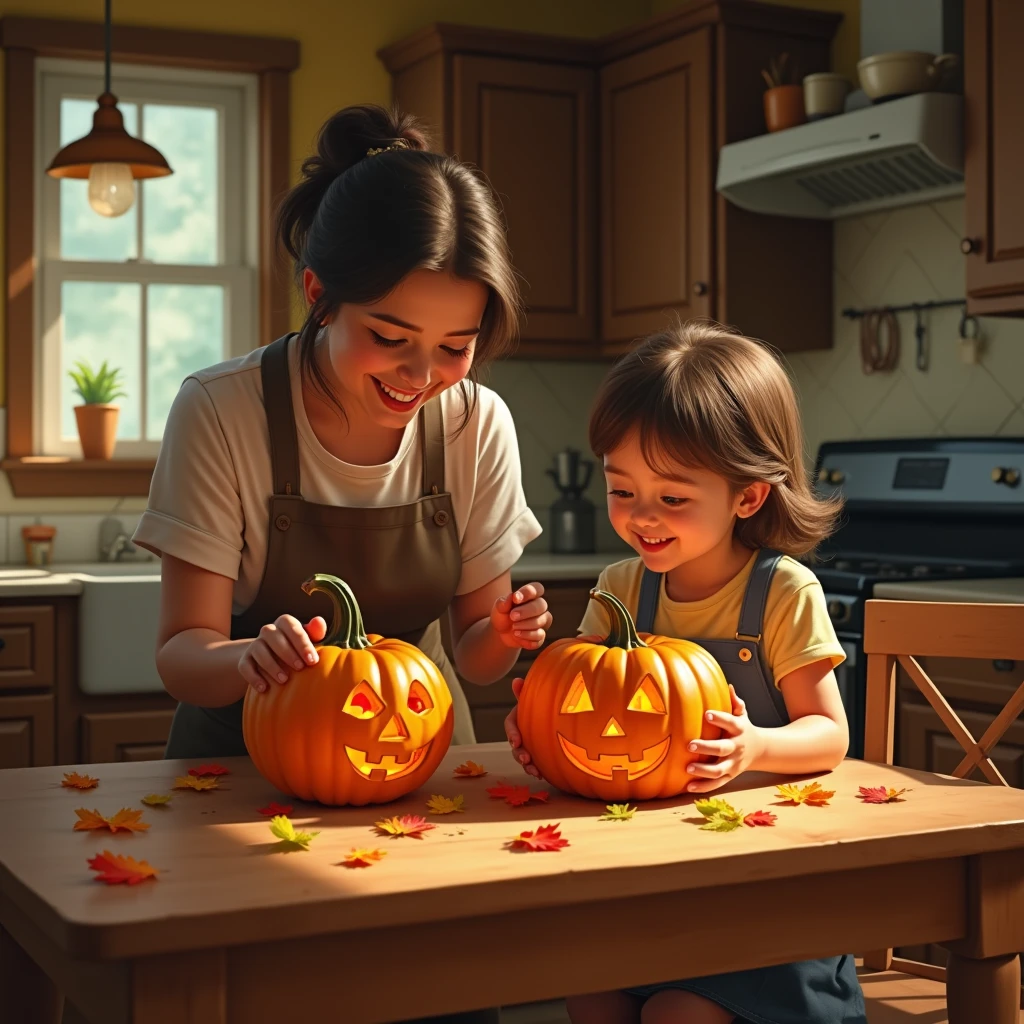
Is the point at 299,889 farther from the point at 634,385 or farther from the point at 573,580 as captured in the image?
the point at 573,580

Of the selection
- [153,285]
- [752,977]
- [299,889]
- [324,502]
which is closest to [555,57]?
[153,285]

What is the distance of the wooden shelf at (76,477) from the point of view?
4141 mm

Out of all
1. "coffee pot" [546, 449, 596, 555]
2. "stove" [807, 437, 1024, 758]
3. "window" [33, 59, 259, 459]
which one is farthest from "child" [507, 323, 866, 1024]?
"window" [33, 59, 259, 459]

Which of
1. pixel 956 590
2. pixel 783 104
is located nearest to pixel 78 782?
pixel 956 590

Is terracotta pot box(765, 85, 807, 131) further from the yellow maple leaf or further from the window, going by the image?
the yellow maple leaf

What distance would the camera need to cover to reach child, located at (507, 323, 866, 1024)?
1.45m

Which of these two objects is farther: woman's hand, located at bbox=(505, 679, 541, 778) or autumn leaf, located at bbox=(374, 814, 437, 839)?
woman's hand, located at bbox=(505, 679, 541, 778)

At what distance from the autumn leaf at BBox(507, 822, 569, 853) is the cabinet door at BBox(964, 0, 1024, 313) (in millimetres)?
2311

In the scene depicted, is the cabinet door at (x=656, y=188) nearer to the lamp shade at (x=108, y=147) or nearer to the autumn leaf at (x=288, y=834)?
the lamp shade at (x=108, y=147)

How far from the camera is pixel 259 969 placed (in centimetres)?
102

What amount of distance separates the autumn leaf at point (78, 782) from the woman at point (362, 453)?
0.56 feet

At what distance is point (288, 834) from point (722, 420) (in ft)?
2.35

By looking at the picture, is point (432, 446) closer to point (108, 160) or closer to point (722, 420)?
point (722, 420)

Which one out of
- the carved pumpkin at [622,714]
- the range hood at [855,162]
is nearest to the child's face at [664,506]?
the carved pumpkin at [622,714]
